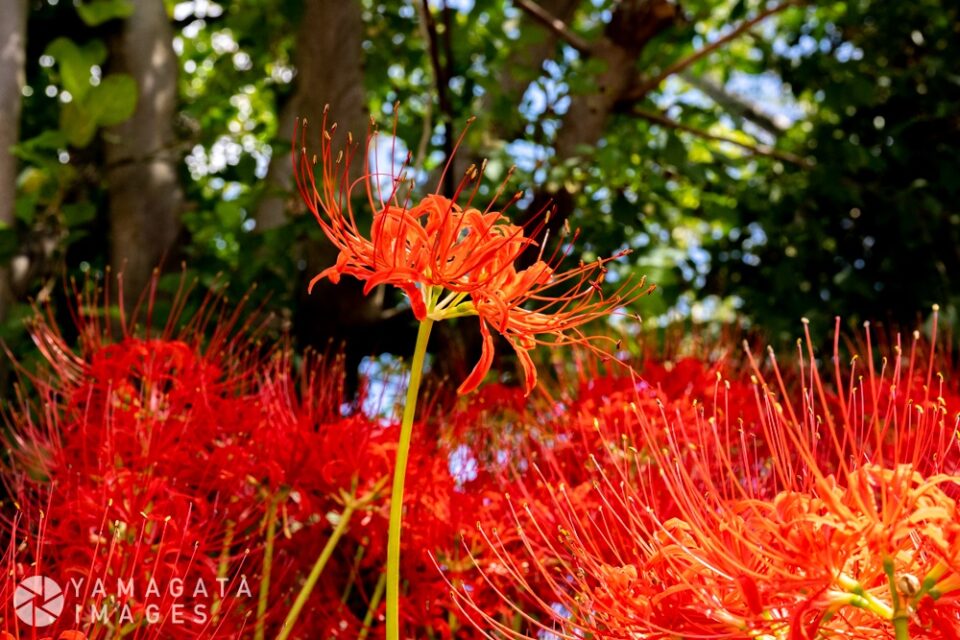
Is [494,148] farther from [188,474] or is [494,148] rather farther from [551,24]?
[188,474]

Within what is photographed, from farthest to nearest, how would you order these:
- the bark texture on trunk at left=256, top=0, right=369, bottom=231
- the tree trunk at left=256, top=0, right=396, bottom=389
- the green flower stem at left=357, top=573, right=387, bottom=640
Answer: the bark texture on trunk at left=256, top=0, right=369, bottom=231, the tree trunk at left=256, top=0, right=396, bottom=389, the green flower stem at left=357, top=573, right=387, bottom=640

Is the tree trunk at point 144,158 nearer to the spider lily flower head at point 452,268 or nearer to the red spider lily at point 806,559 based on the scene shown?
the spider lily flower head at point 452,268

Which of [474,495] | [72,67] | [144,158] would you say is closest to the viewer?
[474,495]

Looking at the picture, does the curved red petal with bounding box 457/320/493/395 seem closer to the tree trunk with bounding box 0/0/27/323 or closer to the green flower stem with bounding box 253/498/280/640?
the green flower stem with bounding box 253/498/280/640

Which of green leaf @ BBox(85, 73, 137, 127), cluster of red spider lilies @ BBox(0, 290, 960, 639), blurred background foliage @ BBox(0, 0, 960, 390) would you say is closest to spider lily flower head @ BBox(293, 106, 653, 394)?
cluster of red spider lilies @ BBox(0, 290, 960, 639)

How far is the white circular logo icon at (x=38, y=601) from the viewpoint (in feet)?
3.65

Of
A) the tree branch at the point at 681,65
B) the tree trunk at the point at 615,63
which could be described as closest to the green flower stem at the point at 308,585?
the tree trunk at the point at 615,63

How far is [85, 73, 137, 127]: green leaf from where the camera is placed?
8.05 ft

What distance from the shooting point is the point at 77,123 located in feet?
8.14

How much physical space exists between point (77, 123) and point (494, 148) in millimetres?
1108

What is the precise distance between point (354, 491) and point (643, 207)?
1.63 metres

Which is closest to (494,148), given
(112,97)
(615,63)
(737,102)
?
(615,63)

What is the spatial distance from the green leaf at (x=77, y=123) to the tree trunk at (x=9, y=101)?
15 cm

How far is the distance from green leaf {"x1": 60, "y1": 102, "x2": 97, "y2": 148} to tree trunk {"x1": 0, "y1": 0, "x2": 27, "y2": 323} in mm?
146
